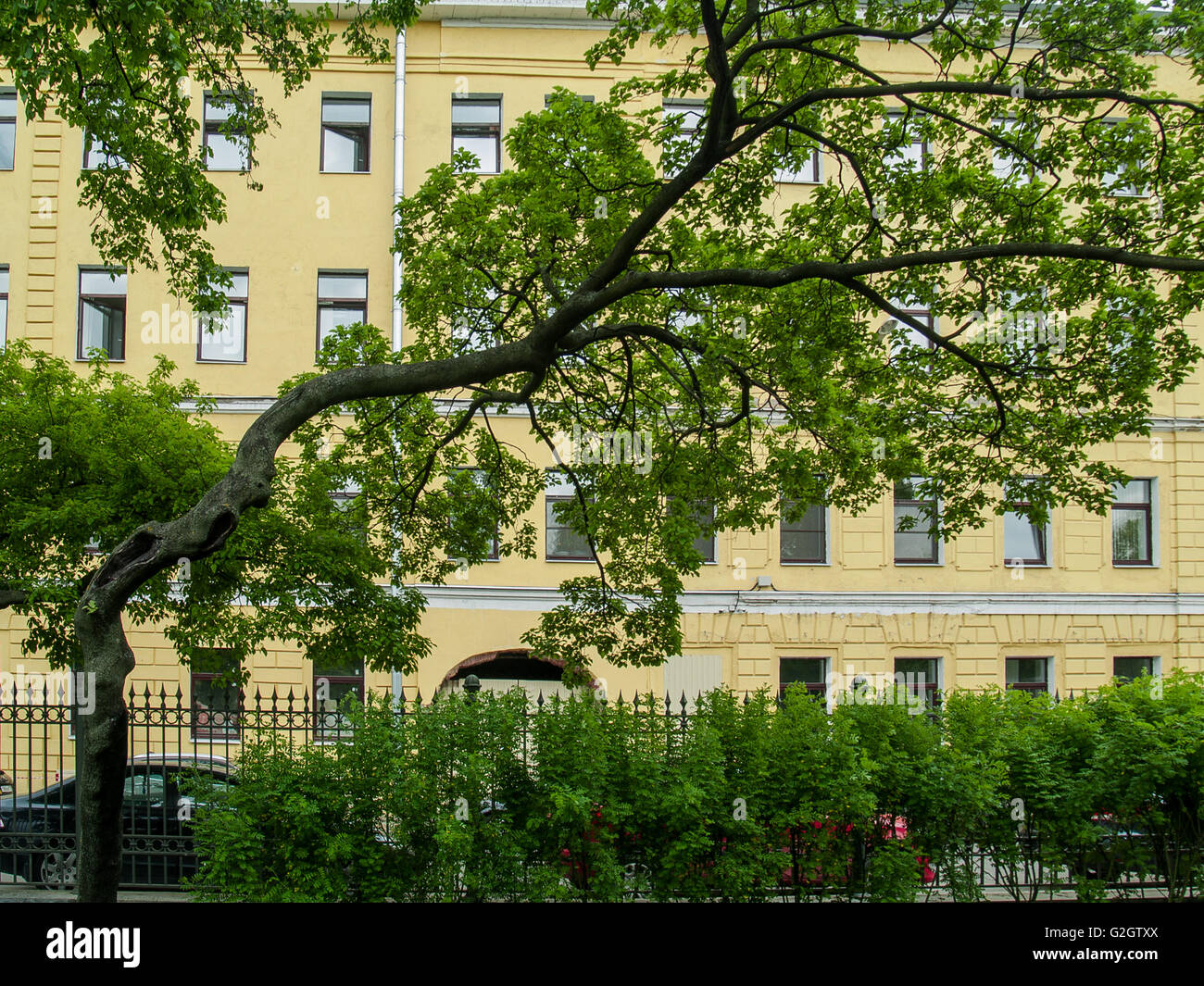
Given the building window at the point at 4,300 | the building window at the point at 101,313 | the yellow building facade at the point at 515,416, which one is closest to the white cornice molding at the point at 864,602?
the yellow building facade at the point at 515,416

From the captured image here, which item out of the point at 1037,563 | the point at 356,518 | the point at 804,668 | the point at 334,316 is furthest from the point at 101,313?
the point at 1037,563

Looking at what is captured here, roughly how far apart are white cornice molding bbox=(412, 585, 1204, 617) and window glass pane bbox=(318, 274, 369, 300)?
6589mm

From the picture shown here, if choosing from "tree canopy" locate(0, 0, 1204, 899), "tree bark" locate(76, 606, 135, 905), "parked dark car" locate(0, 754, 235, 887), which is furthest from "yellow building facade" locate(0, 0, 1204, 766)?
"tree bark" locate(76, 606, 135, 905)

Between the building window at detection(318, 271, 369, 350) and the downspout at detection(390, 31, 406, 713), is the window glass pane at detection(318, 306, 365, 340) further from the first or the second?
the downspout at detection(390, 31, 406, 713)

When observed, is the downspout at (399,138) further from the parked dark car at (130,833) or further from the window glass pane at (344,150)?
the parked dark car at (130,833)

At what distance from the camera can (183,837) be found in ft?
31.0

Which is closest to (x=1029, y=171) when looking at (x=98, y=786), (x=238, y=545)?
(x=238, y=545)

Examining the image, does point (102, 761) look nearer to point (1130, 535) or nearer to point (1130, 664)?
point (1130, 664)

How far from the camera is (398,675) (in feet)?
57.3

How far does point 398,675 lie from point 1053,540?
14.2m

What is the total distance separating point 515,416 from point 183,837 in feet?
35.4

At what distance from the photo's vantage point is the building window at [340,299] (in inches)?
764

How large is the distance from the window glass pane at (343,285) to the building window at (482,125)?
3.58m

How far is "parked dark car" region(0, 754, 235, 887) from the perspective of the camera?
965 centimetres
